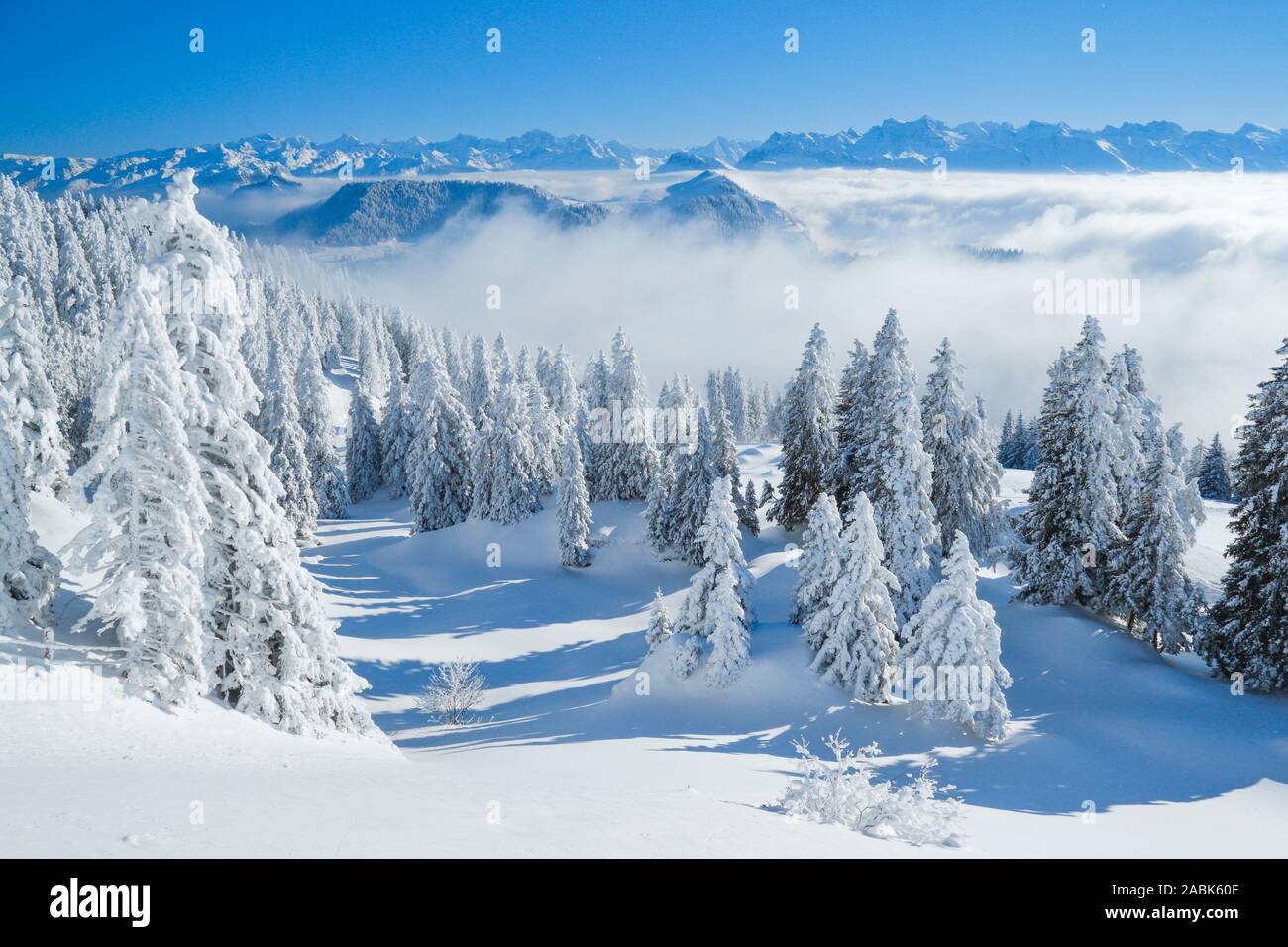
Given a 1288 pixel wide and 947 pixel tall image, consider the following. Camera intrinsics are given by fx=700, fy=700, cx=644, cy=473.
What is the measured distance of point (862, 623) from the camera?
2789 centimetres

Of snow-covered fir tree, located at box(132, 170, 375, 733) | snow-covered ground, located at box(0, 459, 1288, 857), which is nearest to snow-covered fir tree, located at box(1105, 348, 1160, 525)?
snow-covered ground, located at box(0, 459, 1288, 857)

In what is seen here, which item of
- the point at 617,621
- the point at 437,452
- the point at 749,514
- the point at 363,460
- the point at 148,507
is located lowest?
the point at 617,621

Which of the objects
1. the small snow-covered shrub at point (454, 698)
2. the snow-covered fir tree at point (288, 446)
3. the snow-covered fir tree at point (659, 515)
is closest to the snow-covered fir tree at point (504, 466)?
the snow-covered fir tree at point (659, 515)

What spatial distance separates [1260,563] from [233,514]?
34958 mm

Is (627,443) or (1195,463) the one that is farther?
(1195,463)

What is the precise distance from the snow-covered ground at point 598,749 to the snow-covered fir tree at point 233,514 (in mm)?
1223

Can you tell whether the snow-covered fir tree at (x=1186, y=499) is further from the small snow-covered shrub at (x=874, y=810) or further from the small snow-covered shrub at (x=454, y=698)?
the small snow-covered shrub at (x=454, y=698)

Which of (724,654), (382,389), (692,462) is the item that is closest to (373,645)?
(724,654)

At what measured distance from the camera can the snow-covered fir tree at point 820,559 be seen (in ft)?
95.5

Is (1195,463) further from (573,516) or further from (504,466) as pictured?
(504,466)

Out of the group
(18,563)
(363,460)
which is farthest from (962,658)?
(363,460)
